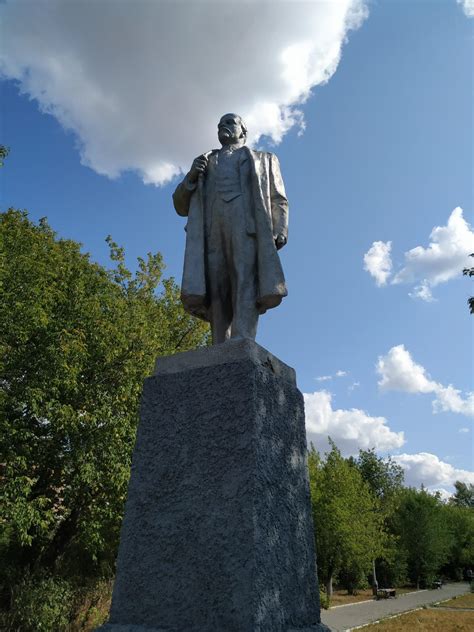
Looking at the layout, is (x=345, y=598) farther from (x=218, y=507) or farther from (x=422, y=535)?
(x=218, y=507)

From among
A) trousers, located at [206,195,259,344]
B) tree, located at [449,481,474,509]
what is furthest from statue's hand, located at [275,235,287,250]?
tree, located at [449,481,474,509]

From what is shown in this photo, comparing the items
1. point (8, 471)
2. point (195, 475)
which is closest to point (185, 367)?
point (195, 475)

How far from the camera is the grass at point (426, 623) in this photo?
14.2 metres

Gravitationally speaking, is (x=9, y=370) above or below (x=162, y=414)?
above

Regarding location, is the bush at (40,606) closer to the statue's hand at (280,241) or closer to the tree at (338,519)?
the statue's hand at (280,241)

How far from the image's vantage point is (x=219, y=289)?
395 cm

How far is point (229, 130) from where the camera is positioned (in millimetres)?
4367

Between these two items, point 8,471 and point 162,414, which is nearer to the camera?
point 162,414

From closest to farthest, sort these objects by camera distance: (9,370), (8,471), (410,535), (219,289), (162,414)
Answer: (162,414) < (219,289) < (8,471) < (9,370) < (410,535)

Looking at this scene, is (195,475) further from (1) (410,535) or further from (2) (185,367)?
(1) (410,535)

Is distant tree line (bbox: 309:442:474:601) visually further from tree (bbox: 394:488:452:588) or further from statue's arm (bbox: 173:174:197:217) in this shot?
statue's arm (bbox: 173:174:197:217)

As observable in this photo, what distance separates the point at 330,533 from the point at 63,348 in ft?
69.2

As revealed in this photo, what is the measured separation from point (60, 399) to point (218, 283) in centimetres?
1005

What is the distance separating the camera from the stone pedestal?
2561 millimetres
